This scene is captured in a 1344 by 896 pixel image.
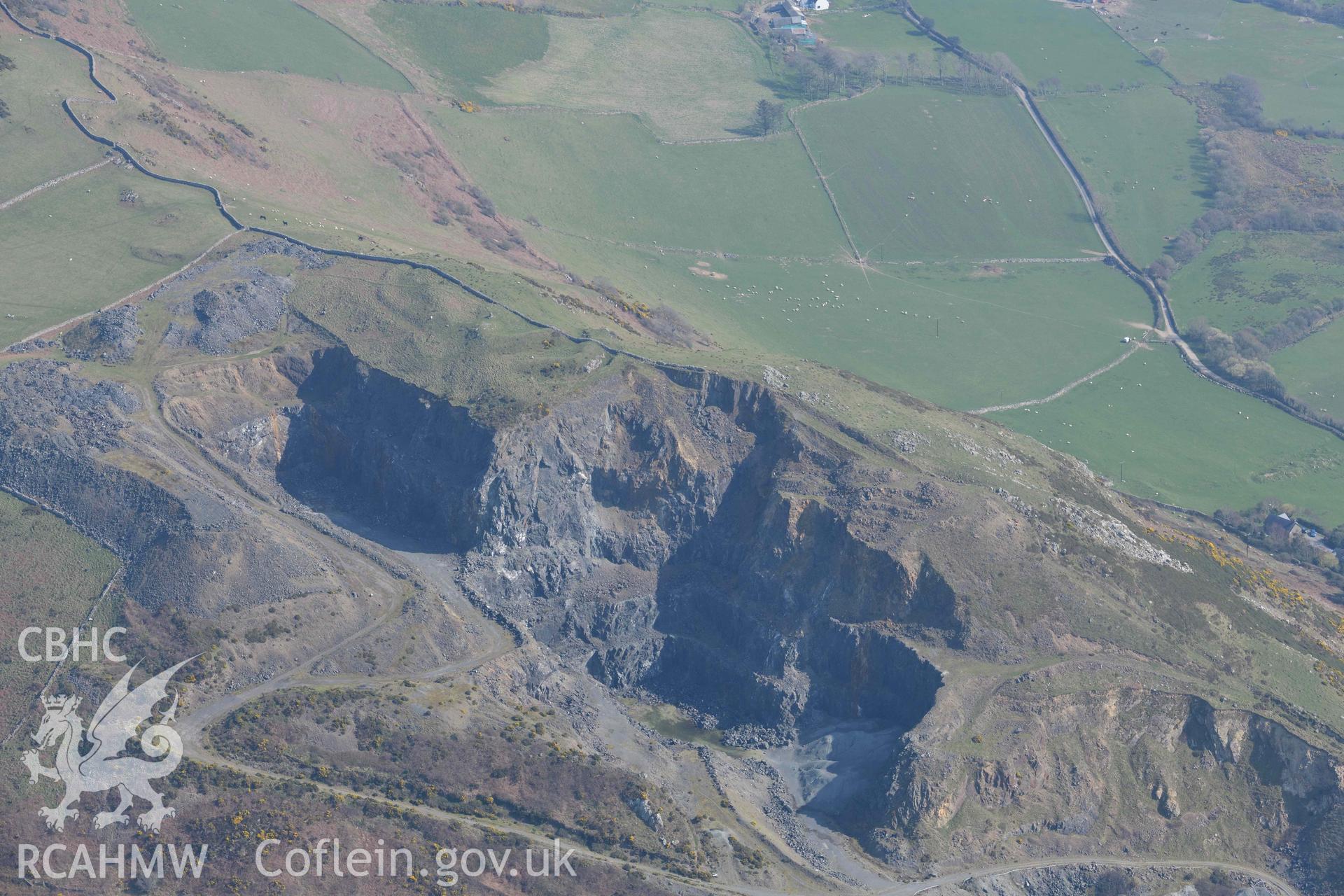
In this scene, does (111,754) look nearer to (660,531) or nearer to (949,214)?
(660,531)

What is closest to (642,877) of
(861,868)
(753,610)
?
(861,868)

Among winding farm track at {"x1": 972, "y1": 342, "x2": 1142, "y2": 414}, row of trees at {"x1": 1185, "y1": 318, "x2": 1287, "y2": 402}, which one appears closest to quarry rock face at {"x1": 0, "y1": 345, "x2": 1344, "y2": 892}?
winding farm track at {"x1": 972, "y1": 342, "x2": 1142, "y2": 414}

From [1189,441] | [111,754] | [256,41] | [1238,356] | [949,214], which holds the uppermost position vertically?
[256,41]

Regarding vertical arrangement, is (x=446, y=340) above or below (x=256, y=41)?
above

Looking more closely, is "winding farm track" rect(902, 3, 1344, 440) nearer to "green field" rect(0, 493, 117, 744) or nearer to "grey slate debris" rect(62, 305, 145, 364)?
"grey slate debris" rect(62, 305, 145, 364)

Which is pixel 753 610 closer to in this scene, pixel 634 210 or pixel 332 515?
pixel 332 515

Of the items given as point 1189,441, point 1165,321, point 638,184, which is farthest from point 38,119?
point 1165,321
